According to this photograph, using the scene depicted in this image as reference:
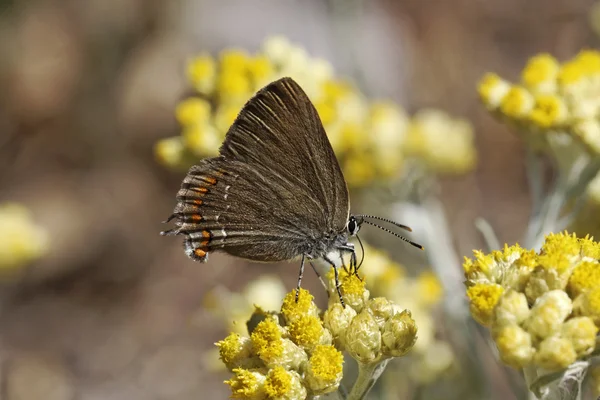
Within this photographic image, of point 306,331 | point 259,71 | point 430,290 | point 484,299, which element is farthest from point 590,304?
point 259,71

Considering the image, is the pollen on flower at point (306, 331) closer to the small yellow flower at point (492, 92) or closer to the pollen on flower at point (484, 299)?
the pollen on flower at point (484, 299)

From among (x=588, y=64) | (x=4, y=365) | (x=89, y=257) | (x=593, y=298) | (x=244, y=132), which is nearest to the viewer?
(x=593, y=298)

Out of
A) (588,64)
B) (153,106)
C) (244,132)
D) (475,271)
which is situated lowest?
(475,271)

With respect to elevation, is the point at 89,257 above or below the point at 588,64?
above

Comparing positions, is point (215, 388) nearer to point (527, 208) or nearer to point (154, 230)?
point (154, 230)

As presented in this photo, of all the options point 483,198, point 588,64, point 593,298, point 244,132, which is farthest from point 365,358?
point 483,198

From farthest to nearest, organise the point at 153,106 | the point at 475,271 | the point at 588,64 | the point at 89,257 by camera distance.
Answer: the point at 153,106, the point at 89,257, the point at 588,64, the point at 475,271
